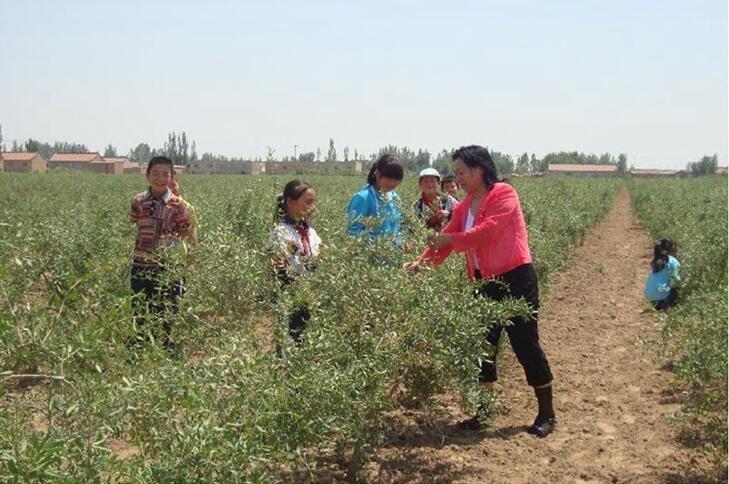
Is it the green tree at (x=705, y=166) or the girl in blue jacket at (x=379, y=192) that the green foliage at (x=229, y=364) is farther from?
the green tree at (x=705, y=166)

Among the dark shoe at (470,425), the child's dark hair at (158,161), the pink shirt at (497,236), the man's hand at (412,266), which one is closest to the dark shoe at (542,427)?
the dark shoe at (470,425)

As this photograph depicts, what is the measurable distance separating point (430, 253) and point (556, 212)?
1165 cm

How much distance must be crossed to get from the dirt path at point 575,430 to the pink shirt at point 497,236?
895 mm

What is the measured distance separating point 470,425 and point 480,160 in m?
1.78

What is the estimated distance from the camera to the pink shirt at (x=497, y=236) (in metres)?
4.68

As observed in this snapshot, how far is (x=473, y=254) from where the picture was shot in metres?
5.02

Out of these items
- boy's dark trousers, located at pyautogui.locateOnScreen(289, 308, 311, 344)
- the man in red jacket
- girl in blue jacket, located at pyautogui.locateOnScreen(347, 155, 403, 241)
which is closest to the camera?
boy's dark trousers, located at pyautogui.locateOnScreen(289, 308, 311, 344)

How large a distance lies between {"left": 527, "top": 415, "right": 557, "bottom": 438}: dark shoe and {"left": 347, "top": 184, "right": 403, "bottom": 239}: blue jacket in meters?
Answer: 1.64

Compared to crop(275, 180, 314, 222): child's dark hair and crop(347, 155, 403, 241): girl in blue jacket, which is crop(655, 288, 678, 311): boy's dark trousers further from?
crop(275, 180, 314, 222): child's dark hair

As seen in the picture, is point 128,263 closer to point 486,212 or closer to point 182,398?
point 486,212

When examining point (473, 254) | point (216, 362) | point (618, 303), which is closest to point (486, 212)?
point (473, 254)

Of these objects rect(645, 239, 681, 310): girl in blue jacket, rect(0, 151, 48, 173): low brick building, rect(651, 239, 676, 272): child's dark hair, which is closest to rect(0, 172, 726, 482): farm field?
rect(645, 239, 681, 310): girl in blue jacket

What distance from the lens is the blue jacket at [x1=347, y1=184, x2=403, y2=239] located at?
430 centimetres

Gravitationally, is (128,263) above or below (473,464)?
above
